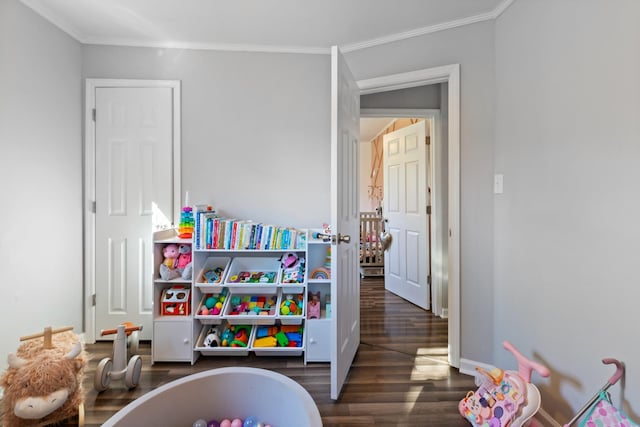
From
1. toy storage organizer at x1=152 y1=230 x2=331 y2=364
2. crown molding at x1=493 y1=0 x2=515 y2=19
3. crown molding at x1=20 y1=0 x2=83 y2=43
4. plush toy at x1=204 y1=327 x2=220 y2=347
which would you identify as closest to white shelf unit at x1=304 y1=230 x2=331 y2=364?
toy storage organizer at x1=152 y1=230 x2=331 y2=364

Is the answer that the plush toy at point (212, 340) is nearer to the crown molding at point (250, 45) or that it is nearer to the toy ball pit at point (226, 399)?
the toy ball pit at point (226, 399)

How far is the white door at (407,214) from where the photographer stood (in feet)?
10.9

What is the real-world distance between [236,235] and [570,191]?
1.97 metres

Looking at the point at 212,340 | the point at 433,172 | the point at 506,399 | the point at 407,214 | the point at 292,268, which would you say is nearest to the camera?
the point at 506,399

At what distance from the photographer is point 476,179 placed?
206cm

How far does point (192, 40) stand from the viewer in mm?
2439

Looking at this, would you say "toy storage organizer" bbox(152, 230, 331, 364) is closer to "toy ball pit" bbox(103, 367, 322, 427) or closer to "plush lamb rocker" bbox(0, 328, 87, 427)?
"plush lamb rocker" bbox(0, 328, 87, 427)

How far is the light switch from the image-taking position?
1.95 metres

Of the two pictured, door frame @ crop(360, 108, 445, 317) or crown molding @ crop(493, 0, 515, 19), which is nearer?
crown molding @ crop(493, 0, 515, 19)

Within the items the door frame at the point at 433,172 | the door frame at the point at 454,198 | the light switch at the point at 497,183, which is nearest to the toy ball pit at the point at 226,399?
the door frame at the point at 454,198

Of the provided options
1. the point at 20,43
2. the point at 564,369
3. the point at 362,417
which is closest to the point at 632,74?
the point at 564,369

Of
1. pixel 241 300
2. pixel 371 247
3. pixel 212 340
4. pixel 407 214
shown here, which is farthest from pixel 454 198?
pixel 371 247

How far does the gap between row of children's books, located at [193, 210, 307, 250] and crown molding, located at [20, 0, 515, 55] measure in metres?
1.37

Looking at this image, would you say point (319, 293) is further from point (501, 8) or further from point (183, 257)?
point (501, 8)
